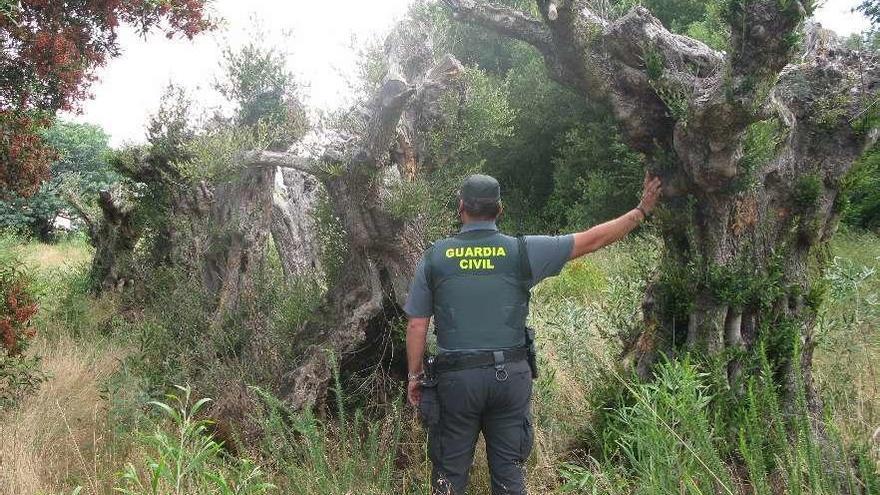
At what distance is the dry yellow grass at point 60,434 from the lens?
505 centimetres

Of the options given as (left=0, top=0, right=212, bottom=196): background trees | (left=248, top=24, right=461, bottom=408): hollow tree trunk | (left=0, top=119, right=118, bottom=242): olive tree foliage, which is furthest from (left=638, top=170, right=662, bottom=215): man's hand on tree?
(left=0, top=119, right=118, bottom=242): olive tree foliage

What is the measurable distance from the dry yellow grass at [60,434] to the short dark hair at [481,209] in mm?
3011

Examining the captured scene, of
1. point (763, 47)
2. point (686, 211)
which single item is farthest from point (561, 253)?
point (763, 47)

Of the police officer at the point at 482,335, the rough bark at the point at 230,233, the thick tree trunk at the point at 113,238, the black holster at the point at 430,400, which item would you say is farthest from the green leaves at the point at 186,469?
the thick tree trunk at the point at 113,238

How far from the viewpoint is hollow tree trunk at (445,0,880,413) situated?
4969 mm

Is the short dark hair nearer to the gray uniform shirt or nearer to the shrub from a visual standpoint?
the gray uniform shirt

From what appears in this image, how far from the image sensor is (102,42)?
23.9 feet

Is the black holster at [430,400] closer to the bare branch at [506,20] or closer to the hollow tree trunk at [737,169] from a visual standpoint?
the hollow tree trunk at [737,169]

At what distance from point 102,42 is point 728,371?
6.54m

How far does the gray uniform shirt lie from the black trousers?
1.52ft

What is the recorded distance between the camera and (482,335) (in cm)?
432

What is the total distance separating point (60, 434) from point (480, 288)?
4176 mm

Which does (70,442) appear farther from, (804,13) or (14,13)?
(804,13)

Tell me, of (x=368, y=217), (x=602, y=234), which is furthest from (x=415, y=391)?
(x=368, y=217)
